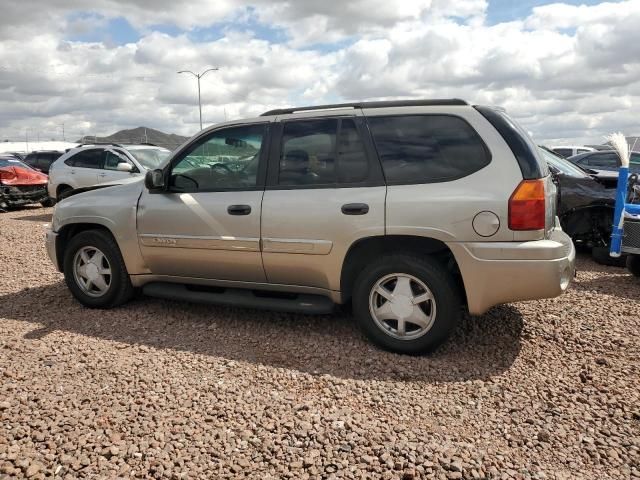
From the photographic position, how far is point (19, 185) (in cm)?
1384

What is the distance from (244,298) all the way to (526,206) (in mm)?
2334

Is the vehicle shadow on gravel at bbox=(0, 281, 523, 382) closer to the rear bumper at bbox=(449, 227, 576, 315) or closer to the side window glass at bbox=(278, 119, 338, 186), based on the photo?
the rear bumper at bbox=(449, 227, 576, 315)

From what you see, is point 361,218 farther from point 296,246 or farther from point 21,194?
point 21,194

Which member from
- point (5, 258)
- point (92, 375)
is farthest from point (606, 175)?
point (5, 258)

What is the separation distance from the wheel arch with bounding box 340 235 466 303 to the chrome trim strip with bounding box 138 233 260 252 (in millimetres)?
765

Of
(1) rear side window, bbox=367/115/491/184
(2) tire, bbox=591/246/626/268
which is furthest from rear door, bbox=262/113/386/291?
(2) tire, bbox=591/246/626/268

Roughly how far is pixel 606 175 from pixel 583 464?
6.29 meters

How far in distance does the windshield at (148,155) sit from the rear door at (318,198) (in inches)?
290

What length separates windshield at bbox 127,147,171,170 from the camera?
35.8 ft

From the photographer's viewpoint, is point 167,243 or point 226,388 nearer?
point 226,388

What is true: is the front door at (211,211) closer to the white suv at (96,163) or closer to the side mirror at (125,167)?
the side mirror at (125,167)

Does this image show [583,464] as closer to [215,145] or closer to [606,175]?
[215,145]

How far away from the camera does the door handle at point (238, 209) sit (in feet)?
13.7

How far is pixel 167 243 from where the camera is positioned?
4.57 metres
